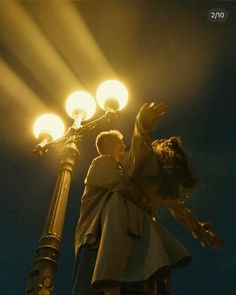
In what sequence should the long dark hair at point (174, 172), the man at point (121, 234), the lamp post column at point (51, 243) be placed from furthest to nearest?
the long dark hair at point (174, 172), the lamp post column at point (51, 243), the man at point (121, 234)

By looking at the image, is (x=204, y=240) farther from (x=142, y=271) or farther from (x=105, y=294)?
(x=105, y=294)

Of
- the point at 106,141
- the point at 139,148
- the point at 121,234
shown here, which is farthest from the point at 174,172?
the point at 121,234

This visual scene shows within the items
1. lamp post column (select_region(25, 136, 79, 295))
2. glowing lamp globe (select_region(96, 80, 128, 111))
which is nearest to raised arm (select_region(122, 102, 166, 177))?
lamp post column (select_region(25, 136, 79, 295))

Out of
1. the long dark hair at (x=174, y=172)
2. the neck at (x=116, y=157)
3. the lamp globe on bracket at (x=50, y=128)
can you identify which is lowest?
the long dark hair at (x=174, y=172)

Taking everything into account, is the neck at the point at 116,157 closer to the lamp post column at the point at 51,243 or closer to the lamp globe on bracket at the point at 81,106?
the lamp post column at the point at 51,243

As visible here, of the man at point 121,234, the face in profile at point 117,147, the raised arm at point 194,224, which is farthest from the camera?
the face in profile at point 117,147

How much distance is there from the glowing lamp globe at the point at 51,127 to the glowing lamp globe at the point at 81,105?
0.78ft

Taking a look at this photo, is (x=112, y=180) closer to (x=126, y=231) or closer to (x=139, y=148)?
(x=139, y=148)

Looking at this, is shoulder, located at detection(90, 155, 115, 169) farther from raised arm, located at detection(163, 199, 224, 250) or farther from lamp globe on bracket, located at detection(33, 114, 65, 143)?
lamp globe on bracket, located at detection(33, 114, 65, 143)

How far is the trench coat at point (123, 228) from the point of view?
4352 mm

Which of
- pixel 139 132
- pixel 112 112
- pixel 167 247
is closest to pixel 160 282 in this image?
pixel 167 247

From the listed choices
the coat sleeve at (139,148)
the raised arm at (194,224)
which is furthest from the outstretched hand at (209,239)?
the coat sleeve at (139,148)

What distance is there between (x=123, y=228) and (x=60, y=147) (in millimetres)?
2898

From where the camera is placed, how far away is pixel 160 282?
4660 mm
